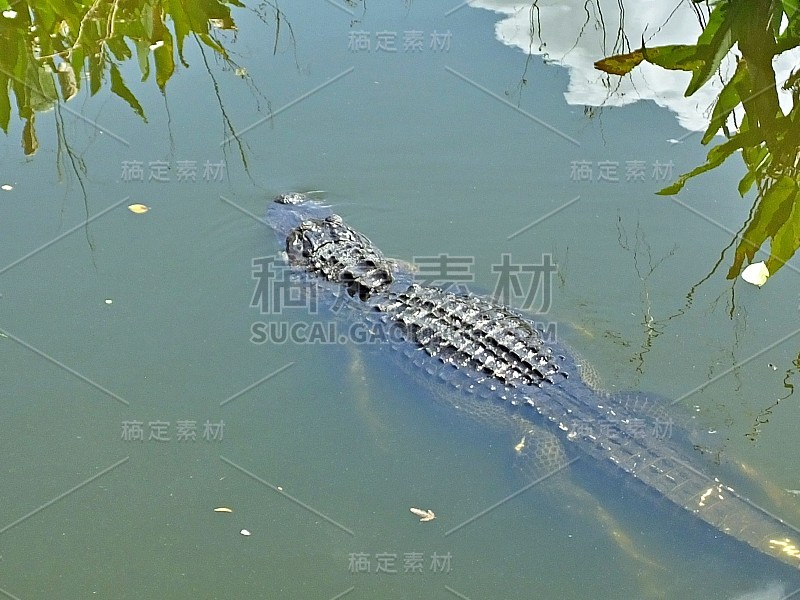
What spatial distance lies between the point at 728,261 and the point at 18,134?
15.3 ft

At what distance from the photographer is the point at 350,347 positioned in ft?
14.4

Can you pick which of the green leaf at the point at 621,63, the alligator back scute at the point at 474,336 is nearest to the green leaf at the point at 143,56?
the alligator back scute at the point at 474,336

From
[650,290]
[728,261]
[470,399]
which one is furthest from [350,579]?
[728,261]

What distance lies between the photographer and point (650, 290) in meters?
4.50

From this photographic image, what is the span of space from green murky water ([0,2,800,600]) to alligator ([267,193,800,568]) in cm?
12

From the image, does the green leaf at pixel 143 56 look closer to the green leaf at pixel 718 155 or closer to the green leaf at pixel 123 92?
the green leaf at pixel 123 92

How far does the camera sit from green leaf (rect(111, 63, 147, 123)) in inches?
227

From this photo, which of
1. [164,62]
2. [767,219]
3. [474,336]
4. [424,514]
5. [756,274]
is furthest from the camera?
[164,62]

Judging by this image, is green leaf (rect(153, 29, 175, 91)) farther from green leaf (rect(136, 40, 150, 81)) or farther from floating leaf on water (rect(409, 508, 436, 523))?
floating leaf on water (rect(409, 508, 436, 523))

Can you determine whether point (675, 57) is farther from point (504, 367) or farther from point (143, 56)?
point (143, 56)

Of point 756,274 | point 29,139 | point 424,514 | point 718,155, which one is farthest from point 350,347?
point 29,139

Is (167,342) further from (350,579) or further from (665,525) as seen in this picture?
(665,525)

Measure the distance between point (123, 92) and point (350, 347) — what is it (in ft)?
9.39

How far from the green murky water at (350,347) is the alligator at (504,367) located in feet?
0.41
